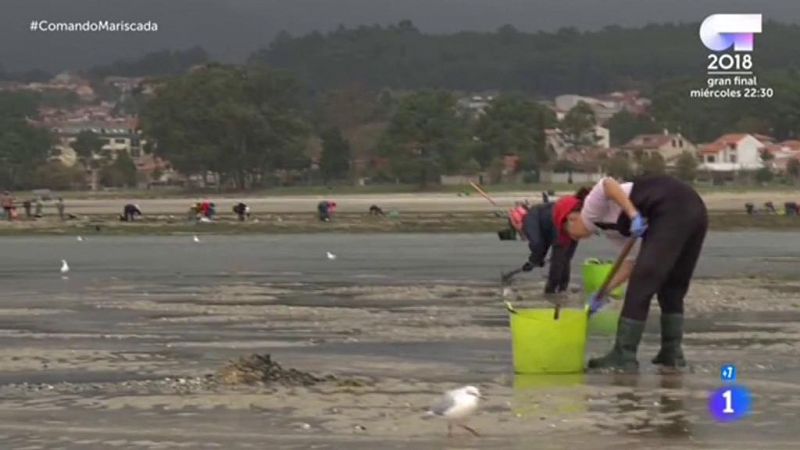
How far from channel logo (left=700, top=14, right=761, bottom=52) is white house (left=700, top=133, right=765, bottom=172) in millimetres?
12440

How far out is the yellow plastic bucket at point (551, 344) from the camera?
11.2m

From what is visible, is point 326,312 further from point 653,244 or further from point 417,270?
point 417,270

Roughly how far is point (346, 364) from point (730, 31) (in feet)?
448

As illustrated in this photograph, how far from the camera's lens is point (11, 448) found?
8367 millimetres

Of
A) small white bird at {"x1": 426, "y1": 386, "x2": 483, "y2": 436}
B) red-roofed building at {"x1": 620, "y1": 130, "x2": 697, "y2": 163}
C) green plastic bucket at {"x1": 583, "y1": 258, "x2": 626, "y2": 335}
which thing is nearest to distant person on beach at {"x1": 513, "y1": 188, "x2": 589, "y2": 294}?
green plastic bucket at {"x1": 583, "y1": 258, "x2": 626, "y2": 335}

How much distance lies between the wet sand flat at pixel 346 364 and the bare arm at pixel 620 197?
1068mm

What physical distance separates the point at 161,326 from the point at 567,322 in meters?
5.53

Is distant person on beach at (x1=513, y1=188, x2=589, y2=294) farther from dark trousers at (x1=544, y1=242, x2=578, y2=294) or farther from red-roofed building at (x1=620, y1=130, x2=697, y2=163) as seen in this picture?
red-roofed building at (x1=620, y1=130, x2=697, y2=163)

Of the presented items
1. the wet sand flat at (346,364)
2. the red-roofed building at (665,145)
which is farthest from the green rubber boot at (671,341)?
the red-roofed building at (665,145)

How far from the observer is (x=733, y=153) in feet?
406

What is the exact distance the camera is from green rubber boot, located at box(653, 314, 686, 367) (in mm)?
11562

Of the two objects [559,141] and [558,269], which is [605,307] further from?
[559,141]

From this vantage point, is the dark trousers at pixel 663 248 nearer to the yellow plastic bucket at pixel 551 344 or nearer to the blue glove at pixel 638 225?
the blue glove at pixel 638 225

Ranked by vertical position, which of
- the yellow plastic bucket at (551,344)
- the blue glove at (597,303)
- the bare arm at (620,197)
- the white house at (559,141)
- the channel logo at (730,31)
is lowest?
the yellow plastic bucket at (551,344)
